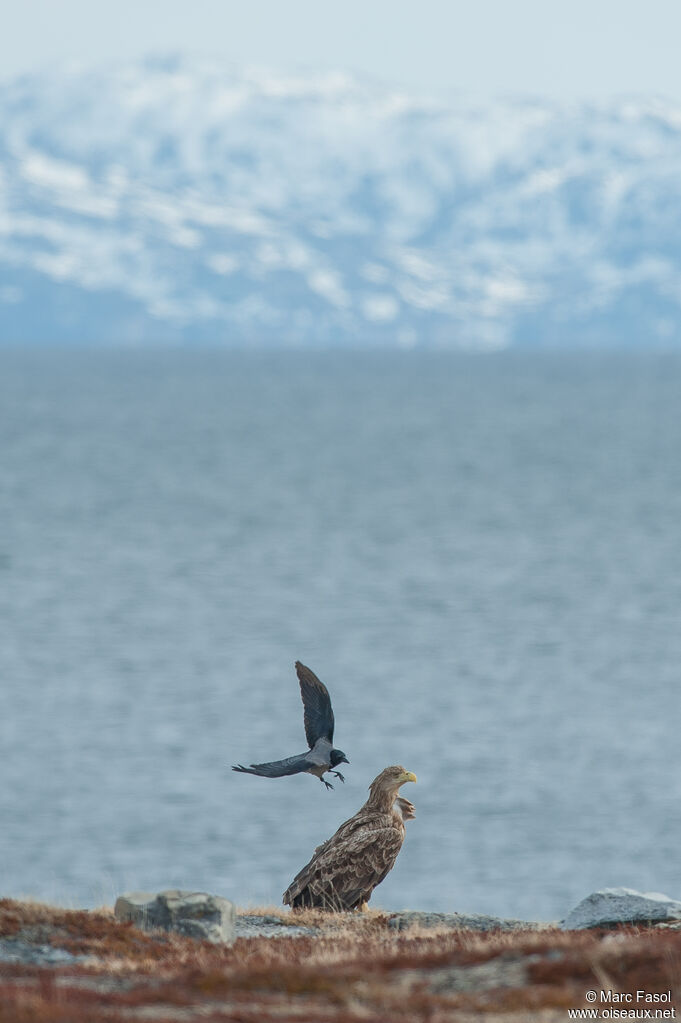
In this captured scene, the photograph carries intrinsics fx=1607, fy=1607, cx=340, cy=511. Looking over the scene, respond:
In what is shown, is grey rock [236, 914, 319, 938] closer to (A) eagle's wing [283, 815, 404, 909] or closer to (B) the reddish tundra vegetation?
(A) eagle's wing [283, 815, 404, 909]

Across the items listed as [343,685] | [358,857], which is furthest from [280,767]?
[343,685]

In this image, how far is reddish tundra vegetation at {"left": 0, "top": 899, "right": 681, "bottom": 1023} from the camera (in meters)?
10.0

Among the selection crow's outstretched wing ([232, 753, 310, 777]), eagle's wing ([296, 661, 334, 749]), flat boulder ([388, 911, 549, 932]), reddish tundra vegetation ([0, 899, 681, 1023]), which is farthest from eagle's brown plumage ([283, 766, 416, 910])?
reddish tundra vegetation ([0, 899, 681, 1023])

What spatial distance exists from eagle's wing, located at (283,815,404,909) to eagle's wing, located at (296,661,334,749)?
105 centimetres

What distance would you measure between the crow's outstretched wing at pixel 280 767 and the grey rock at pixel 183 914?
3.98 ft

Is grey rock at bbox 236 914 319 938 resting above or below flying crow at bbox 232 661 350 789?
below

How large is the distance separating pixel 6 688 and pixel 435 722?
54.0 feet

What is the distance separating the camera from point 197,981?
36.7 feet

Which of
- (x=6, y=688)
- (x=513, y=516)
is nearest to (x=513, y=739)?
(x=6, y=688)

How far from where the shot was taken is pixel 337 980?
10.9m

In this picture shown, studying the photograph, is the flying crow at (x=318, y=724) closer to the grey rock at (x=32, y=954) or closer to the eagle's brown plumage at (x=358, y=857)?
the eagle's brown plumage at (x=358, y=857)

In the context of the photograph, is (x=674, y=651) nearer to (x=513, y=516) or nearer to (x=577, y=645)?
(x=577, y=645)

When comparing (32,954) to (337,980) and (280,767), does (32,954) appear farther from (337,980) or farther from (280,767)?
(337,980)

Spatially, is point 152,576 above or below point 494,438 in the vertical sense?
below
